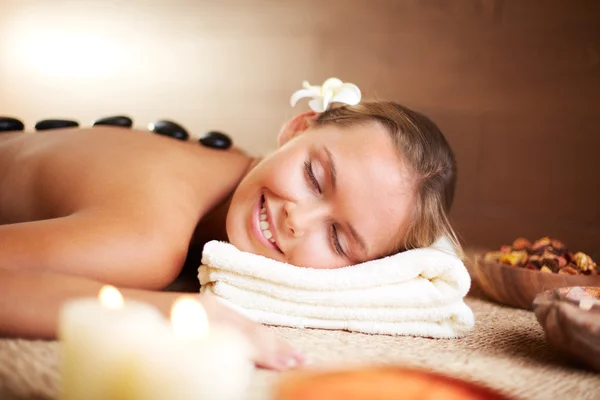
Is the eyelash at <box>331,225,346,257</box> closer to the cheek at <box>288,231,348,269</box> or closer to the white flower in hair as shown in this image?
the cheek at <box>288,231,348,269</box>

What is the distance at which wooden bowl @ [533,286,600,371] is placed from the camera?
71cm

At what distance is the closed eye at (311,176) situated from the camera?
104 cm

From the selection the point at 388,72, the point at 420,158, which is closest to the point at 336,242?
the point at 420,158

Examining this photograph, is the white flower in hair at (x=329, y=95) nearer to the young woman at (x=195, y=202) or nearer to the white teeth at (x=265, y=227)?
the young woman at (x=195, y=202)

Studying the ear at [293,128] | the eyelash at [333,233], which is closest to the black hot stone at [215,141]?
the ear at [293,128]

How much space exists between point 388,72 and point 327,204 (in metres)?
1.01

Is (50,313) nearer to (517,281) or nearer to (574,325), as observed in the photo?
(574,325)

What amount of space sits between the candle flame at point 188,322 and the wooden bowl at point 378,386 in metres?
0.14

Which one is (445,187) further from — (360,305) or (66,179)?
(66,179)

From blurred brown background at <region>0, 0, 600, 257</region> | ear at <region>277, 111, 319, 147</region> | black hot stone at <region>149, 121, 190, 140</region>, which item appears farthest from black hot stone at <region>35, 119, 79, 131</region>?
blurred brown background at <region>0, 0, 600, 257</region>

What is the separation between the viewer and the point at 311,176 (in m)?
1.06

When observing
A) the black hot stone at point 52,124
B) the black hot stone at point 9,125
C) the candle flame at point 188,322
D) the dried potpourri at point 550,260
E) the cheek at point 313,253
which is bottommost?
the dried potpourri at point 550,260

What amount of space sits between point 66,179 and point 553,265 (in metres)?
0.94

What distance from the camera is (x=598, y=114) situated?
64.9 inches
